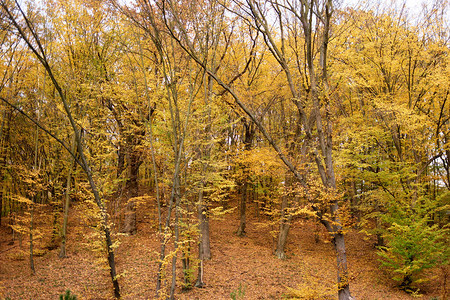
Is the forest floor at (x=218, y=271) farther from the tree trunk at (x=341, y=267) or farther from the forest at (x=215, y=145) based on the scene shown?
the tree trunk at (x=341, y=267)

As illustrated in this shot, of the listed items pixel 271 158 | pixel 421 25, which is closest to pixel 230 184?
pixel 271 158

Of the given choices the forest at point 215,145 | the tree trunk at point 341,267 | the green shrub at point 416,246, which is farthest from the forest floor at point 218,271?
the tree trunk at point 341,267

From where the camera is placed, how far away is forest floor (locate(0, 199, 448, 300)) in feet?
25.7

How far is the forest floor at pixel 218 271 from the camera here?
782cm

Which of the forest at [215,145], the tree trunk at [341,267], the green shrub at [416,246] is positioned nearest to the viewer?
the tree trunk at [341,267]

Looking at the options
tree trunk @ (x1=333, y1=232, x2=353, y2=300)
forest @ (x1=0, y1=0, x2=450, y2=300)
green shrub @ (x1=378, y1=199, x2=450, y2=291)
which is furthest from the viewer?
green shrub @ (x1=378, y1=199, x2=450, y2=291)

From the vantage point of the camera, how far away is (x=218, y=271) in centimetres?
945

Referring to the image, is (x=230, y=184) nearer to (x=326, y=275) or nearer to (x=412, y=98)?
(x=326, y=275)

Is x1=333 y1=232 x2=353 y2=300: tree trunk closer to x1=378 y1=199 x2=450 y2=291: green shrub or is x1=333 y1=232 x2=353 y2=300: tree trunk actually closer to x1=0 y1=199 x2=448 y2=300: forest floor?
x1=0 y1=199 x2=448 y2=300: forest floor

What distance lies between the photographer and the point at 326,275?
9742 millimetres

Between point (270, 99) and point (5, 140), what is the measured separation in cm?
1197

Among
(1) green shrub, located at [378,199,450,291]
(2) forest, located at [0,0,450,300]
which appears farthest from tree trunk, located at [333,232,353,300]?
(1) green shrub, located at [378,199,450,291]

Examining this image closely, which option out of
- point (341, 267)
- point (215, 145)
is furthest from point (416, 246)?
point (215, 145)

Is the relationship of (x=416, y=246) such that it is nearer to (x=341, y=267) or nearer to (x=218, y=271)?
(x=341, y=267)
